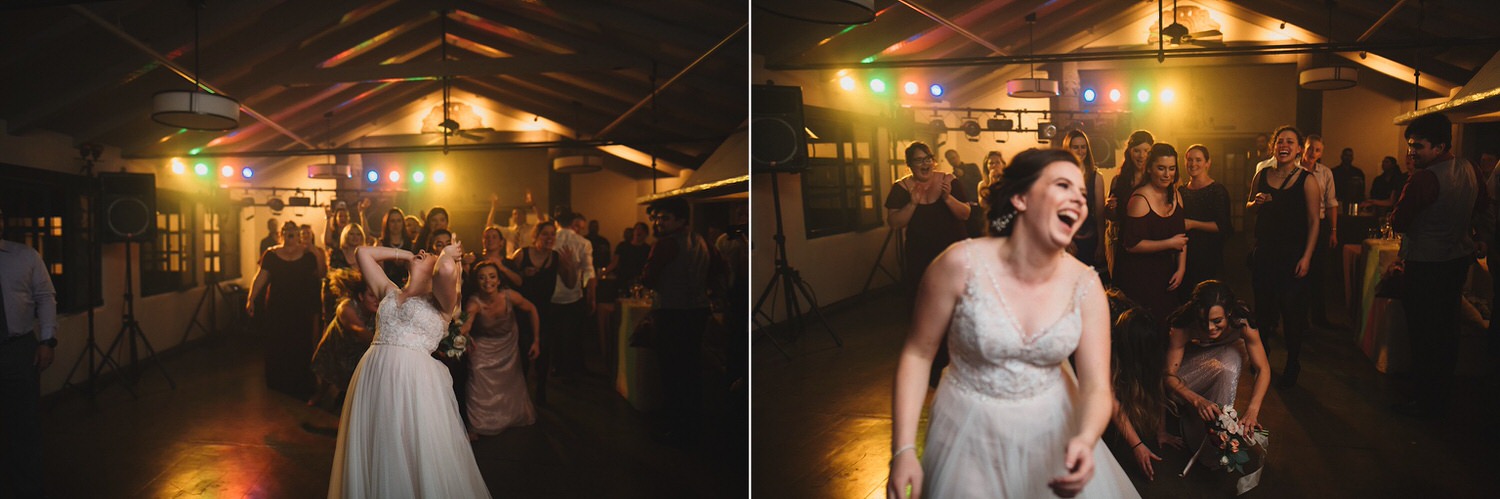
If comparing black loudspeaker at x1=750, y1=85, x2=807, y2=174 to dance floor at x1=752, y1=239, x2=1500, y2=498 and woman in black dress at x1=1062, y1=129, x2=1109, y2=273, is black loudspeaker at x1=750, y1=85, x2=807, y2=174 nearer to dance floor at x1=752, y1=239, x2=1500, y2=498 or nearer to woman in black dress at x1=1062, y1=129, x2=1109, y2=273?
dance floor at x1=752, y1=239, x2=1500, y2=498

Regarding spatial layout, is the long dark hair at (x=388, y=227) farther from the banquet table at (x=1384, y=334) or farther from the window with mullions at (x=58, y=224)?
the banquet table at (x=1384, y=334)

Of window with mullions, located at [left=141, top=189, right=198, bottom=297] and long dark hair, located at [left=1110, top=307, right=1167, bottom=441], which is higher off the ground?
window with mullions, located at [left=141, top=189, right=198, bottom=297]

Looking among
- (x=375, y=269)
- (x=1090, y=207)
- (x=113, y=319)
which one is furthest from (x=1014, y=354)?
(x=113, y=319)

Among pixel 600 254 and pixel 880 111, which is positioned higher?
pixel 880 111

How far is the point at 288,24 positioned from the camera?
13.7 feet

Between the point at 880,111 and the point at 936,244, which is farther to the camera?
the point at 880,111

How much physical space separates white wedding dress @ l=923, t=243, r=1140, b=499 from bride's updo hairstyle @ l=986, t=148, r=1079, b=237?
0.12 meters

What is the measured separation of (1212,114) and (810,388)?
194 centimetres

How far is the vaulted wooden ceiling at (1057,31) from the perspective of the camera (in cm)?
342

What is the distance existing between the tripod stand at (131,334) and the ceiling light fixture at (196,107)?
70 cm

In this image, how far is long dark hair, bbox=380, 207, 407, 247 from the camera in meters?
3.88

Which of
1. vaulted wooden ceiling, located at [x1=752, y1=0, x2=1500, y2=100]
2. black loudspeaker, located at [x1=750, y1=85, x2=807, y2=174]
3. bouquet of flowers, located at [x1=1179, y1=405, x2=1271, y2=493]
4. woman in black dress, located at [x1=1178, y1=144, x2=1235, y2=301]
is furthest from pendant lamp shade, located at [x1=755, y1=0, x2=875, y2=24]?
bouquet of flowers, located at [x1=1179, y1=405, x2=1271, y2=493]

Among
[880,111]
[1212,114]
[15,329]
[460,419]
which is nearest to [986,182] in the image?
[880,111]

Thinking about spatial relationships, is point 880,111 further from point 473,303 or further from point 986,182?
point 473,303
